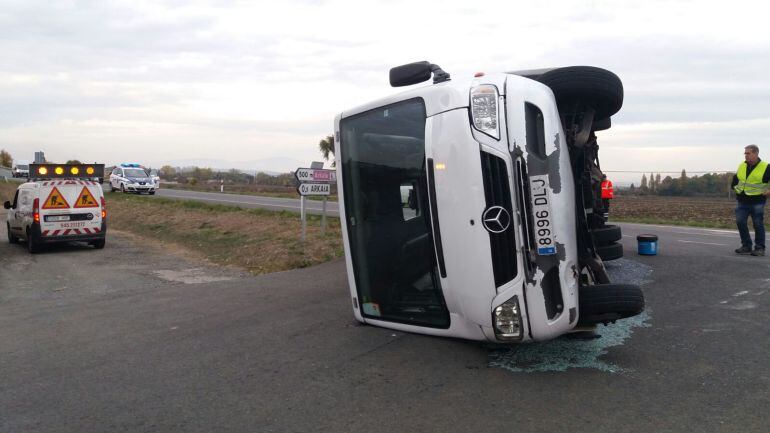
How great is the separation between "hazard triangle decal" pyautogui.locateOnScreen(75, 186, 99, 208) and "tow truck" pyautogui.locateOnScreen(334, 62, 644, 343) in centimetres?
1258

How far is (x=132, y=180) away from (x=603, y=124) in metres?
31.6

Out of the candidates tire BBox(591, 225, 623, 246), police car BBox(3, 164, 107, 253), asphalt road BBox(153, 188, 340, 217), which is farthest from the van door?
tire BBox(591, 225, 623, 246)

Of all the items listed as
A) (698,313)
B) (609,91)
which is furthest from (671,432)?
(698,313)

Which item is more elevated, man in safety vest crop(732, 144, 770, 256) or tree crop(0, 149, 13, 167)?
tree crop(0, 149, 13, 167)

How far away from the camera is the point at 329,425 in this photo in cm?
417

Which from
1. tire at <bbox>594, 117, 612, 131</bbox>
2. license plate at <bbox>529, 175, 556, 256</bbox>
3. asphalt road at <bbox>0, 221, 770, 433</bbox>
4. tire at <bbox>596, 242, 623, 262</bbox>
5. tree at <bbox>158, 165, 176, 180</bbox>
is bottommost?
asphalt road at <bbox>0, 221, 770, 433</bbox>

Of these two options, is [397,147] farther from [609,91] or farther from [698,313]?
[698,313]

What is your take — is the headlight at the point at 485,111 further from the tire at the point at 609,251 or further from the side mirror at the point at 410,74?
the tire at the point at 609,251

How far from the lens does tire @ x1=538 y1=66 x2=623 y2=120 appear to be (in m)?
5.14

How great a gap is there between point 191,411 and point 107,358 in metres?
1.82

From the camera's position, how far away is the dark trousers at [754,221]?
1003 centimetres

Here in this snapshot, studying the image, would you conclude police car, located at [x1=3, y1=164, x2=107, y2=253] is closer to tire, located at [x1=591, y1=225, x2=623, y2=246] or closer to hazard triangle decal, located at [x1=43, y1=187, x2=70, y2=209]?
hazard triangle decal, located at [x1=43, y1=187, x2=70, y2=209]

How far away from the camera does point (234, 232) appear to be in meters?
17.5

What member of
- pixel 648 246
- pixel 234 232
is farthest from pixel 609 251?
pixel 234 232
